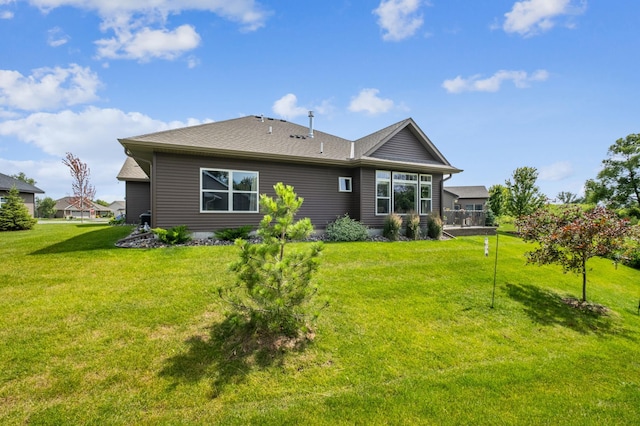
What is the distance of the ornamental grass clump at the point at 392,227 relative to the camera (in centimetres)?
1257

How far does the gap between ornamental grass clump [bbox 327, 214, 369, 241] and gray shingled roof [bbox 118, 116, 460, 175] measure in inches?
107

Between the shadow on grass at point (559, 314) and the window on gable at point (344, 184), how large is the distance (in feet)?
25.1

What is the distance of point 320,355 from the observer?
13.0 ft

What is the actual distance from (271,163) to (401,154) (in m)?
6.67

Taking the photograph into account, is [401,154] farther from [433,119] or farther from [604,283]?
[604,283]

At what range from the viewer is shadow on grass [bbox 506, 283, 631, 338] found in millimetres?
5789

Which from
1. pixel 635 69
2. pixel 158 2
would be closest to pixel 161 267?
pixel 158 2

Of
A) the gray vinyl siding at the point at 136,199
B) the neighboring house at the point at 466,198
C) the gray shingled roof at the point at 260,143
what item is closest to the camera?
the gray shingled roof at the point at 260,143

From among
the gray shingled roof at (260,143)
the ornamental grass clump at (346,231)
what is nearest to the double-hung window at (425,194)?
the gray shingled roof at (260,143)

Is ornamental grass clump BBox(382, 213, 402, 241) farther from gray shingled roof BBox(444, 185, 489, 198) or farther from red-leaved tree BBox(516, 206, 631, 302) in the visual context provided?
gray shingled roof BBox(444, 185, 489, 198)

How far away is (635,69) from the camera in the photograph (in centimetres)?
1151

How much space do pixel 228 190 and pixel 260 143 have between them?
253 cm

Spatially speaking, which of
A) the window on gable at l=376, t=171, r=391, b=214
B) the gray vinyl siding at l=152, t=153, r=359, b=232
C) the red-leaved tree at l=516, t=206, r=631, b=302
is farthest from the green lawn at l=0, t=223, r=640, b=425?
the window on gable at l=376, t=171, r=391, b=214

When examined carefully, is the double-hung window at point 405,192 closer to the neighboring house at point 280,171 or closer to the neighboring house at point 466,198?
the neighboring house at point 280,171
